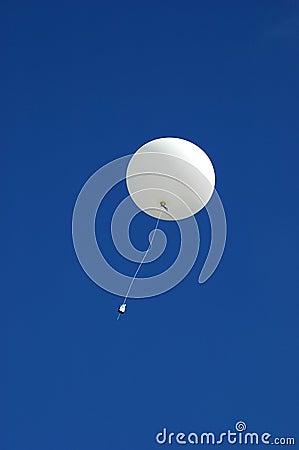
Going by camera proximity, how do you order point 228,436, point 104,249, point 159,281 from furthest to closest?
point 228,436, point 104,249, point 159,281

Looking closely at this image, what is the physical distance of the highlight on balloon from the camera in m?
3.51

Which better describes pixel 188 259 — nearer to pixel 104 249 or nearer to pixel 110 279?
pixel 110 279

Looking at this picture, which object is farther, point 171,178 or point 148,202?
point 148,202

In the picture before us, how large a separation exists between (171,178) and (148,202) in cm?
19

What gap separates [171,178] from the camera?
138 inches

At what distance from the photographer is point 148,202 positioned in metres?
3.64

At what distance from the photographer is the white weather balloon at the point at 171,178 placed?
349 cm

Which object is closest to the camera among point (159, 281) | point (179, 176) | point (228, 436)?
point (179, 176)

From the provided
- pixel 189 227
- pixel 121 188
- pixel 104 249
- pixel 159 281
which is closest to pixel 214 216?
pixel 189 227

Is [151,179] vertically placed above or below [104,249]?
below

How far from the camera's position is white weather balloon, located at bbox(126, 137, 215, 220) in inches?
138

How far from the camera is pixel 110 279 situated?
11.9 ft

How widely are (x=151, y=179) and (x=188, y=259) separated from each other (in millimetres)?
419

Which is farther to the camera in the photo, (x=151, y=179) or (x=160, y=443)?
(x=160, y=443)
